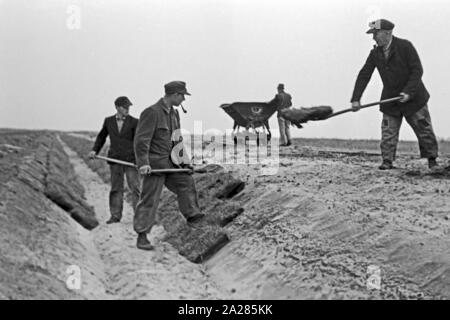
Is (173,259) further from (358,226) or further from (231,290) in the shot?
(358,226)

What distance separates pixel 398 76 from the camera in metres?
8.66

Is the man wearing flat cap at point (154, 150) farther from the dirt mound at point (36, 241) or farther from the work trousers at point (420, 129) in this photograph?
the work trousers at point (420, 129)

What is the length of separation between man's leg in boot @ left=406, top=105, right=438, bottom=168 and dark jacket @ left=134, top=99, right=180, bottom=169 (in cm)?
354

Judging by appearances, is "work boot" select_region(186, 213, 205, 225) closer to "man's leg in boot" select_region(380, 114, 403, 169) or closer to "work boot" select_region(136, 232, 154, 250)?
"work boot" select_region(136, 232, 154, 250)

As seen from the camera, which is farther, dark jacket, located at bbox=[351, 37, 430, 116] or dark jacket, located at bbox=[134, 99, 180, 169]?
dark jacket, located at bbox=[351, 37, 430, 116]

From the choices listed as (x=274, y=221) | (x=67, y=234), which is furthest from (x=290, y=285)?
(x=67, y=234)

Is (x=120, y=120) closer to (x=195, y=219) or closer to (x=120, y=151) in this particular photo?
(x=120, y=151)

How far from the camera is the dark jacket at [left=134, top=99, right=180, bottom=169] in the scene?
7.01 metres

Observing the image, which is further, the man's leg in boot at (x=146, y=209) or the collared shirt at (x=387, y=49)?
the collared shirt at (x=387, y=49)

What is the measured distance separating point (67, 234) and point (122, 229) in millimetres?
1204

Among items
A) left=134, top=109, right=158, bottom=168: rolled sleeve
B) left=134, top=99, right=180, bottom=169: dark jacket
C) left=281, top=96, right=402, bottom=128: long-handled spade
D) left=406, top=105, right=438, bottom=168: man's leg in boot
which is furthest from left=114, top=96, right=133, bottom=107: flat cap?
left=406, top=105, right=438, bottom=168: man's leg in boot

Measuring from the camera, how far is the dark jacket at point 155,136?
7.01m

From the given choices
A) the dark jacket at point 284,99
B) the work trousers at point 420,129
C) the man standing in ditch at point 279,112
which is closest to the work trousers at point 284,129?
the man standing in ditch at point 279,112

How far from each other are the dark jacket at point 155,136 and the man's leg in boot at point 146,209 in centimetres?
18
